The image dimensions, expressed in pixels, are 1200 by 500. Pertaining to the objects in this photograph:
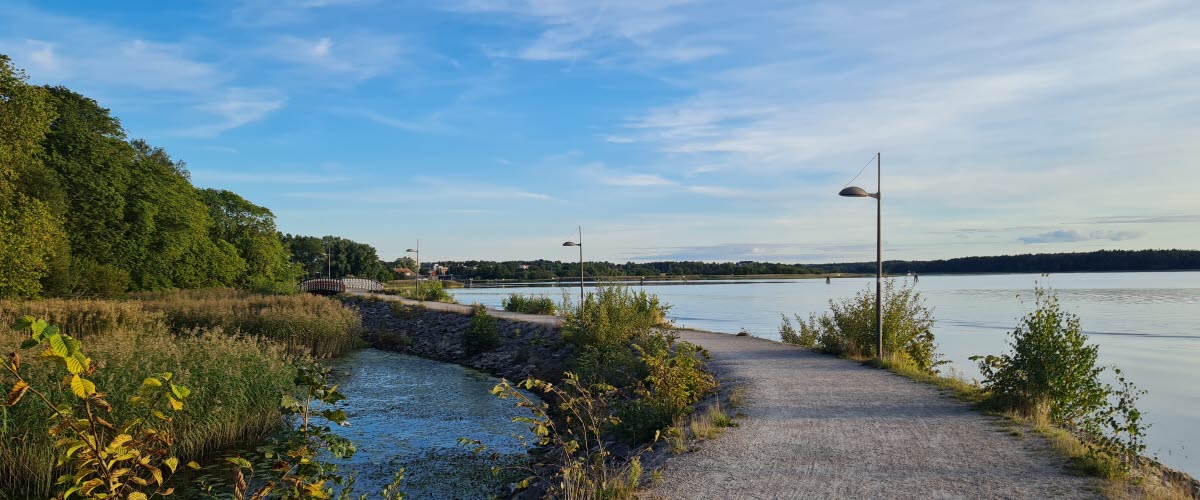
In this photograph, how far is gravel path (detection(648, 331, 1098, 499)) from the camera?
5809 millimetres

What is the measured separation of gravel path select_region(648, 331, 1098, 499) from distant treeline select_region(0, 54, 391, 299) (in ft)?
74.5

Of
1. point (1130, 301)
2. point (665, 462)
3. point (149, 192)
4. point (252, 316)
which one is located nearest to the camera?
point (665, 462)

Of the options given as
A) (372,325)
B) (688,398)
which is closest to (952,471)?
(688,398)

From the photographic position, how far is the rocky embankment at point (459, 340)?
18.1 m

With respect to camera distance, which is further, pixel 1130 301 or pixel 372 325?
pixel 1130 301

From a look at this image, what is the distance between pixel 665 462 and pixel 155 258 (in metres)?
38.3

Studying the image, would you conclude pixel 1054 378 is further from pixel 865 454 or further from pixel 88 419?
pixel 88 419

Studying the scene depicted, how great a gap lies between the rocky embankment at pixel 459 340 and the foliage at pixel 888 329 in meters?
6.67

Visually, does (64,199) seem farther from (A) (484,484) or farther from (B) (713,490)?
(B) (713,490)

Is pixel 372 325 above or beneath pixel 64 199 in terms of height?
beneath

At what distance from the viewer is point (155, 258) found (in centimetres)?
3588

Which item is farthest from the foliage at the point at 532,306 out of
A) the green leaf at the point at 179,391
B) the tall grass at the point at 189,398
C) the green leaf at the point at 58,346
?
the green leaf at the point at 58,346

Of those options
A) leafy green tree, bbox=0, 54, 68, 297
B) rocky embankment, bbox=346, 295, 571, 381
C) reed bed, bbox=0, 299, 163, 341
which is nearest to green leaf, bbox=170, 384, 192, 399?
rocky embankment, bbox=346, 295, 571, 381

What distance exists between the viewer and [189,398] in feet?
31.2
